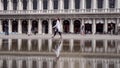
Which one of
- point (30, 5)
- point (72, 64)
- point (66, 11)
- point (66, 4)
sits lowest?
point (66, 11)

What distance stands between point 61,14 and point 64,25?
10.3 ft

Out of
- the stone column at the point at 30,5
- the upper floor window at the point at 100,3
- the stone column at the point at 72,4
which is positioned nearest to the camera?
the upper floor window at the point at 100,3

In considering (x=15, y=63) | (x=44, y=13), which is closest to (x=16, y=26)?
(x=44, y=13)

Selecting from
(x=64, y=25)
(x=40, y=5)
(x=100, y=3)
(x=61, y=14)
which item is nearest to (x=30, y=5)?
(x=40, y=5)

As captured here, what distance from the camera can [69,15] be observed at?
77.9 m

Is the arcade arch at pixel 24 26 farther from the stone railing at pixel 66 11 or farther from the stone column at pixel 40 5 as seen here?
the stone column at pixel 40 5

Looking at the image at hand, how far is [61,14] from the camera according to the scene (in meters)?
78.0

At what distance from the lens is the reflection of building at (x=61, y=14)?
76.4 meters

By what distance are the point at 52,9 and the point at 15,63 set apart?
6583 cm

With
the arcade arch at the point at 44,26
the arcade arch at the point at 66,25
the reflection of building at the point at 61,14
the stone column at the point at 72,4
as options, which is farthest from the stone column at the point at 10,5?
the stone column at the point at 72,4

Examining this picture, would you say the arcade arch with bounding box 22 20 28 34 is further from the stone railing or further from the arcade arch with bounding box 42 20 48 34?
the arcade arch with bounding box 42 20 48 34

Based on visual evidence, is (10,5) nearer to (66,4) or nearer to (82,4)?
(66,4)

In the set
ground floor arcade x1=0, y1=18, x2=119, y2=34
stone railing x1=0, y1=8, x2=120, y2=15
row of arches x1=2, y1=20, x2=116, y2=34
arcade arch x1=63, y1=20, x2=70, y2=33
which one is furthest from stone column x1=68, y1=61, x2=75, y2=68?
arcade arch x1=63, y1=20, x2=70, y2=33

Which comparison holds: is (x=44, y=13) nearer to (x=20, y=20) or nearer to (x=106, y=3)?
(x=20, y=20)
